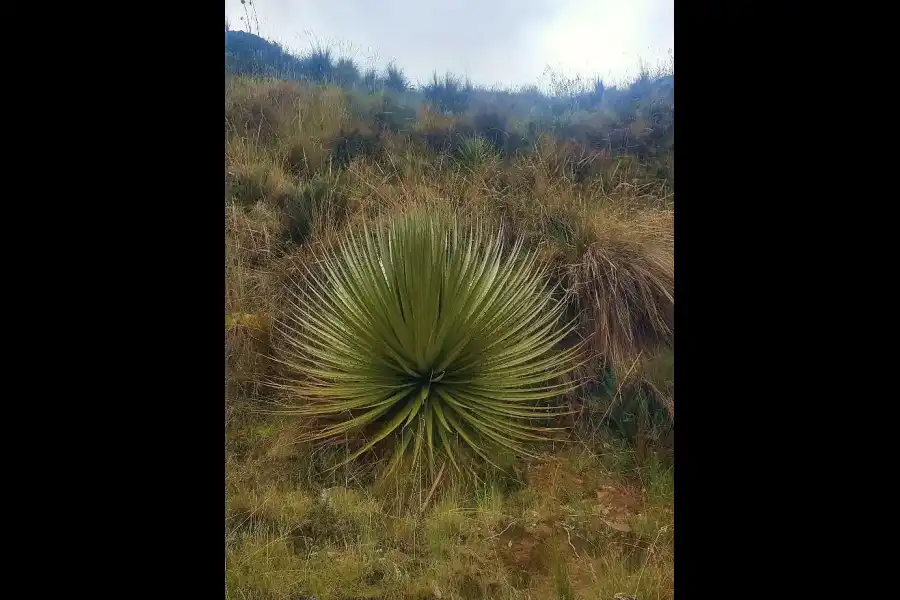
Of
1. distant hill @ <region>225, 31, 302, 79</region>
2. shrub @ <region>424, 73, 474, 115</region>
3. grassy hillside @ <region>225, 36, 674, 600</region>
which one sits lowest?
grassy hillside @ <region>225, 36, 674, 600</region>

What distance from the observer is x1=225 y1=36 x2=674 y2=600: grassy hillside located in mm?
2547

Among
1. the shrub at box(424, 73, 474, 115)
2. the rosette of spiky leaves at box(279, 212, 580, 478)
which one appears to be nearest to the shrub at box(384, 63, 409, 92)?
the shrub at box(424, 73, 474, 115)

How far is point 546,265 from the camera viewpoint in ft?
10.4

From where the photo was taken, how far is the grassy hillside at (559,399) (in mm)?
2547

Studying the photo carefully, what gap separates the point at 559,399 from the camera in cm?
303

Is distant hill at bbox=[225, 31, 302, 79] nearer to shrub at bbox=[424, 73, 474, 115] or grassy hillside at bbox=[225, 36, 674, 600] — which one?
grassy hillside at bbox=[225, 36, 674, 600]

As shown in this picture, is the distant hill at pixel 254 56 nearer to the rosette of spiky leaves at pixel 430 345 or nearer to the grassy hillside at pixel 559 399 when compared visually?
the grassy hillside at pixel 559 399

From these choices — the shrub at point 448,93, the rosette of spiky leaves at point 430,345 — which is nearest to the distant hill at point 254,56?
the shrub at point 448,93

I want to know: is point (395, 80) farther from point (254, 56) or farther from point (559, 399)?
point (559, 399)
